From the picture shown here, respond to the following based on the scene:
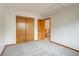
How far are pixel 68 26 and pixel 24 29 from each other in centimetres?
303

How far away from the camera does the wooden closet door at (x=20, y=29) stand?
17.7ft

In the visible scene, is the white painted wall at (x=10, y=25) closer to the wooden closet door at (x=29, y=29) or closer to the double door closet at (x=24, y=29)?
the double door closet at (x=24, y=29)

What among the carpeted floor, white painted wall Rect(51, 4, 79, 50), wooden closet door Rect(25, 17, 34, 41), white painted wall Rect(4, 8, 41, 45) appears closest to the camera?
the carpeted floor

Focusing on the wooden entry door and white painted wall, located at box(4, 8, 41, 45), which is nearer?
white painted wall, located at box(4, 8, 41, 45)

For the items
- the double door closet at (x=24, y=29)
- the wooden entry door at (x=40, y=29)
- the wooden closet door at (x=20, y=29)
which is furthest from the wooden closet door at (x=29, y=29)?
the wooden entry door at (x=40, y=29)

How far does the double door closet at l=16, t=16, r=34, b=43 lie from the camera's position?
5477mm

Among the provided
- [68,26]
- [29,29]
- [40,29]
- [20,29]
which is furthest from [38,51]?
[40,29]

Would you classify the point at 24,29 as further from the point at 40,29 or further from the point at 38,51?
the point at 38,51

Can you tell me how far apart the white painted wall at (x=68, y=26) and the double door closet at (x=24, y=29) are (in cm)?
184

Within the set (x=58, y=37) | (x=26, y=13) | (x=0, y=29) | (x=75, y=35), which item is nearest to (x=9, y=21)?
(x=0, y=29)

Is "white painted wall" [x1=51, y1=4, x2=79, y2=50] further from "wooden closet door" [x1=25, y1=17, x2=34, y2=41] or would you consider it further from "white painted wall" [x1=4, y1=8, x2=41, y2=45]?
"white painted wall" [x1=4, y1=8, x2=41, y2=45]

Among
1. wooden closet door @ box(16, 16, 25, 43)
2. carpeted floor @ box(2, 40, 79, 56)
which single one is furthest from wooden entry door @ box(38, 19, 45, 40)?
carpeted floor @ box(2, 40, 79, 56)

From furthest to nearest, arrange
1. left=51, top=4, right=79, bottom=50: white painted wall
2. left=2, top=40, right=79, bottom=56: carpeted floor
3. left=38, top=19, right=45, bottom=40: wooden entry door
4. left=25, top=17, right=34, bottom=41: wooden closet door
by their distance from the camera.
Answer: left=38, top=19, right=45, bottom=40: wooden entry door → left=25, top=17, right=34, bottom=41: wooden closet door → left=51, top=4, right=79, bottom=50: white painted wall → left=2, top=40, right=79, bottom=56: carpeted floor

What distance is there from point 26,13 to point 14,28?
1.43 meters
